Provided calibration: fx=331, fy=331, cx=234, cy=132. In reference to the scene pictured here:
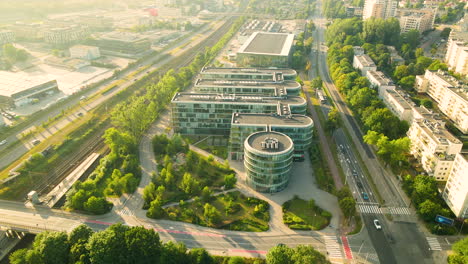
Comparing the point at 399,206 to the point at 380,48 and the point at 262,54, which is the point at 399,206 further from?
the point at 380,48

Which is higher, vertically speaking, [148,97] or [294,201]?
[148,97]

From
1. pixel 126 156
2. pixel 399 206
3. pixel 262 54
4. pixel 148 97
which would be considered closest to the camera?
pixel 399 206

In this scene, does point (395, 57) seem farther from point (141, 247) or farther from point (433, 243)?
point (141, 247)

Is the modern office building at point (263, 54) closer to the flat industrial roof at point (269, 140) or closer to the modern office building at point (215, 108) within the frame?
the modern office building at point (215, 108)

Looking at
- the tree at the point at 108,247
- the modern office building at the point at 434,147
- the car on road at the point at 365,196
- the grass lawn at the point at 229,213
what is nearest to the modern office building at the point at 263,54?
the modern office building at the point at 434,147

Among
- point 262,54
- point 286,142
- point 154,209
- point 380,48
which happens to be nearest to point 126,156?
point 154,209

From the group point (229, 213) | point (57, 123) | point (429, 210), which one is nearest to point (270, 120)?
point (229, 213)
